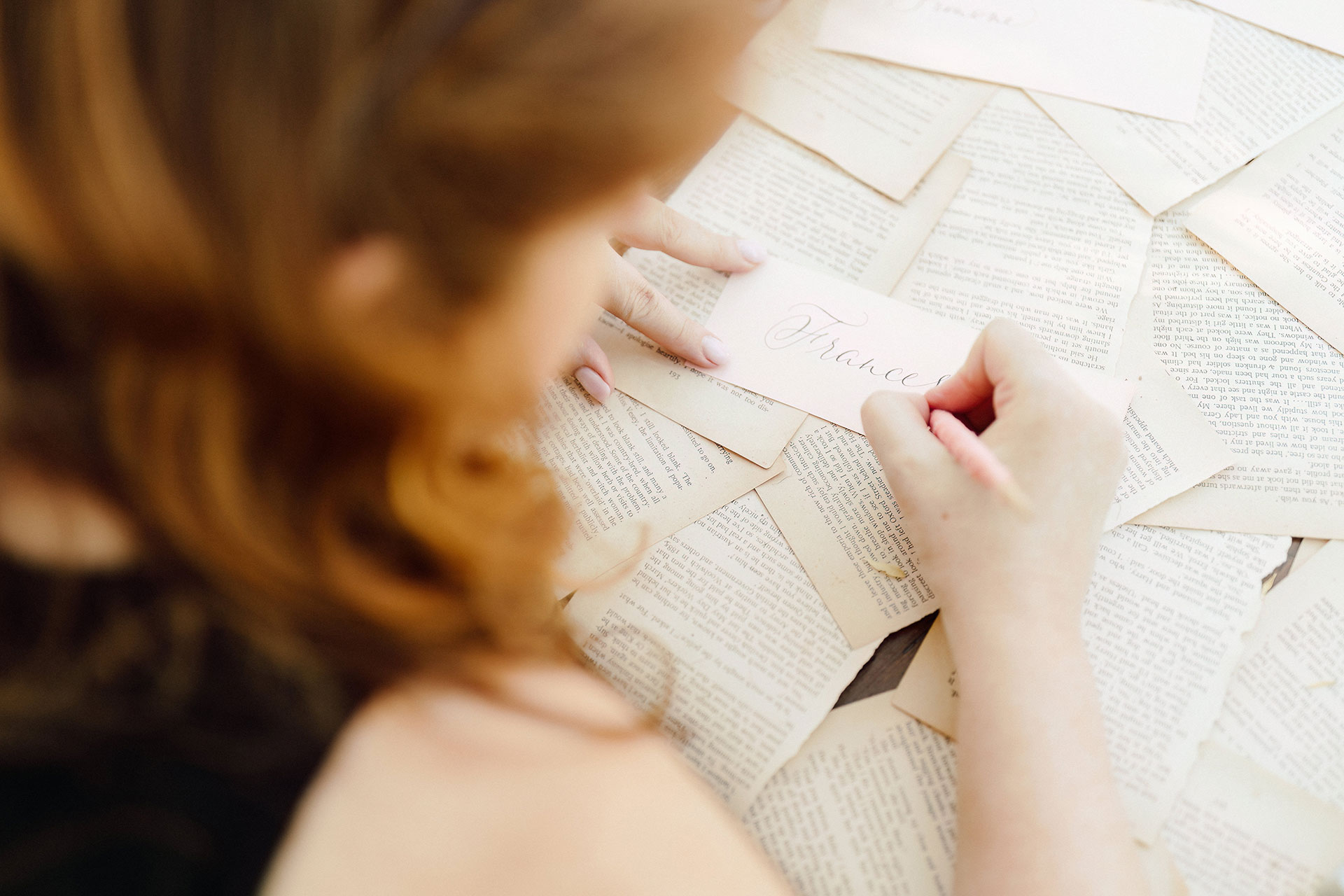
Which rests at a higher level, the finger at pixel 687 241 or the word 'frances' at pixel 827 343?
the finger at pixel 687 241

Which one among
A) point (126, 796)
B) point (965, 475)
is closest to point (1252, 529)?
point (965, 475)

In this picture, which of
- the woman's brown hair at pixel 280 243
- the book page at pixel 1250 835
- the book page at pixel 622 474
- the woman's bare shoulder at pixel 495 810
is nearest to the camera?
the woman's brown hair at pixel 280 243

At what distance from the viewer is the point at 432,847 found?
37 cm

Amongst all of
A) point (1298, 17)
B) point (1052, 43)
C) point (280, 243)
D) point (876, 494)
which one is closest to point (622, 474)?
point (876, 494)

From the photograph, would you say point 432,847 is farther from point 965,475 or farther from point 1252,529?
point 1252,529

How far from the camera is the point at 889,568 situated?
0.58 m

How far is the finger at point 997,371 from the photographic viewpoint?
56 cm

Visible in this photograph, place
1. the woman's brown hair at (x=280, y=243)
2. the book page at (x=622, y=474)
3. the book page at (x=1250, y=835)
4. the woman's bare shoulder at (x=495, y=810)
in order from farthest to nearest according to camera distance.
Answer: the book page at (x=622, y=474), the book page at (x=1250, y=835), the woman's bare shoulder at (x=495, y=810), the woman's brown hair at (x=280, y=243)

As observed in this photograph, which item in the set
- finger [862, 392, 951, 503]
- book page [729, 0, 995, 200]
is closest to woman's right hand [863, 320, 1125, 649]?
finger [862, 392, 951, 503]

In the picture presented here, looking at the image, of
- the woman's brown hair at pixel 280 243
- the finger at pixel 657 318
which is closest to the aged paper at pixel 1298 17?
the finger at pixel 657 318

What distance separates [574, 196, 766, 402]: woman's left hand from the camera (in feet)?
2.11

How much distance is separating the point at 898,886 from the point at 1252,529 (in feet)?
1.16

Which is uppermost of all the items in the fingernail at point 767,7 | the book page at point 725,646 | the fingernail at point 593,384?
the fingernail at point 767,7

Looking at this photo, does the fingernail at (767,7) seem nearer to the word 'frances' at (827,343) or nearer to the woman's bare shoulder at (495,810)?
the word 'frances' at (827,343)
